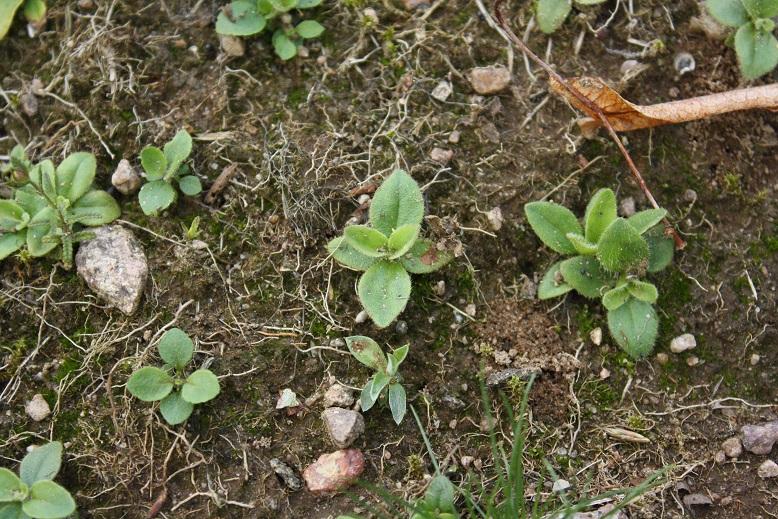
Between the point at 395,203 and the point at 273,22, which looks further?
the point at 273,22

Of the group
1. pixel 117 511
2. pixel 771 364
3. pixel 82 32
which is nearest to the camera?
pixel 117 511

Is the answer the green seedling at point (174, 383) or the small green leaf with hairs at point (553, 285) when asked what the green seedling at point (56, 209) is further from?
the small green leaf with hairs at point (553, 285)

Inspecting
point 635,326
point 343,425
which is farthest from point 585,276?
point 343,425

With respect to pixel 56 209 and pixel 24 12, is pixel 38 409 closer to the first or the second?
pixel 56 209

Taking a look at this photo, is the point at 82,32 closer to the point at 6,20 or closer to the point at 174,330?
the point at 6,20

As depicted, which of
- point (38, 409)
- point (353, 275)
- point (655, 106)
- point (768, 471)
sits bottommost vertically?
point (768, 471)

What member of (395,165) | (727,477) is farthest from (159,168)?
(727,477)

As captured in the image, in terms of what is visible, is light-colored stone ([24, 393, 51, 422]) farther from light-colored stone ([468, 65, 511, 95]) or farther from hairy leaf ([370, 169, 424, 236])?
light-colored stone ([468, 65, 511, 95])
